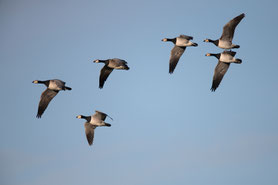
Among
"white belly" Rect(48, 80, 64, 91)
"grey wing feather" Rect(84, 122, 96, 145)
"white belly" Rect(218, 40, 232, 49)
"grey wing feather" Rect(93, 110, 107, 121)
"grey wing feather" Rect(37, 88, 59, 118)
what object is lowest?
"grey wing feather" Rect(84, 122, 96, 145)

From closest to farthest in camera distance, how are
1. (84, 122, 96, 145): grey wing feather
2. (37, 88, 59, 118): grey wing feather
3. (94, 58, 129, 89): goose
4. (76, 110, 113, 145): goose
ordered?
1. (76, 110, 113, 145): goose
2. (94, 58, 129, 89): goose
3. (84, 122, 96, 145): grey wing feather
4. (37, 88, 59, 118): grey wing feather

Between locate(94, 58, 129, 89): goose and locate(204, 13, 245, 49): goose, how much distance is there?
5.81m

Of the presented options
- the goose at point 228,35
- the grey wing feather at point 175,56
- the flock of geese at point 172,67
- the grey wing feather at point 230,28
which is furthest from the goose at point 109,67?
the grey wing feather at point 230,28

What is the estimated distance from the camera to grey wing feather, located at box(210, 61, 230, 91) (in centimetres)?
3506

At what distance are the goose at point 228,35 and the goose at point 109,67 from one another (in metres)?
5.81

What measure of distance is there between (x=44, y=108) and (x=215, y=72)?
10.4m

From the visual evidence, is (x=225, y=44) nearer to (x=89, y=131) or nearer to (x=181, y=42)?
(x=181, y=42)

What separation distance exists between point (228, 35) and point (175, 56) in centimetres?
Result: 368

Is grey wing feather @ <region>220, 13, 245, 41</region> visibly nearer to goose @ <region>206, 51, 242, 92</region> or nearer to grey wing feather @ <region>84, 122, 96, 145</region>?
goose @ <region>206, 51, 242, 92</region>

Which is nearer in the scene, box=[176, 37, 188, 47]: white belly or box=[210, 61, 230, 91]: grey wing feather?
box=[210, 61, 230, 91]: grey wing feather

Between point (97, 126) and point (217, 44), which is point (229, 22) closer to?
point (217, 44)

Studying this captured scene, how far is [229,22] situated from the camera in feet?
111

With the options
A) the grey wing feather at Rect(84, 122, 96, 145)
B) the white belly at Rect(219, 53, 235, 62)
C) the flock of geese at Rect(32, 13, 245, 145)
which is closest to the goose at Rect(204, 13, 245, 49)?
the flock of geese at Rect(32, 13, 245, 145)

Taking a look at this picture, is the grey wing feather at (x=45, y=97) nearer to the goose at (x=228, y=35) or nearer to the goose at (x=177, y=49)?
the goose at (x=177, y=49)
